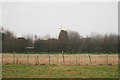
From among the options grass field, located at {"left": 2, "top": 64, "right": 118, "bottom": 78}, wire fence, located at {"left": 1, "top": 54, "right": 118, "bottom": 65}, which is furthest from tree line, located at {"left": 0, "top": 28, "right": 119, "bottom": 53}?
grass field, located at {"left": 2, "top": 64, "right": 118, "bottom": 78}

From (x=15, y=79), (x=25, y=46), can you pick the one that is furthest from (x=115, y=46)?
(x=15, y=79)

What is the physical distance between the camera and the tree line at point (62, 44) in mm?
25625

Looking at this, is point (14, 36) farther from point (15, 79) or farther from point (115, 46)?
point (15, 79)

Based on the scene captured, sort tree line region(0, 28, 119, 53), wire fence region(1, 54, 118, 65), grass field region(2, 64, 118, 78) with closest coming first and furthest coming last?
grass field region(2, 64, 118, 78)
wire fence region(1, 54, 118, 65)
tree line region(0, 28, 119, 53)

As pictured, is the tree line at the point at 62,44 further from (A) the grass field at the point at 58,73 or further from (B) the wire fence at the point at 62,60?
(A) the grass field at the point at 58,73

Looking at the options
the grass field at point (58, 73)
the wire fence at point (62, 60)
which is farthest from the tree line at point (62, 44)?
the grass field at point (58, 73)

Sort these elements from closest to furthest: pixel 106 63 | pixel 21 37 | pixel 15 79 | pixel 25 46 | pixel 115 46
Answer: pixel 15 79 → pixel 106 63 → pixel 115 46 → pixel 25 46 → pixel 21 37

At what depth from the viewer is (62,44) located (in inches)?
1133

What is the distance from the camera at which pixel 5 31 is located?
30750 mm

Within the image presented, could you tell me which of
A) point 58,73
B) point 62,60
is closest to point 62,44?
point 62,60

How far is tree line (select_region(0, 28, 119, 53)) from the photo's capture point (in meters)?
25.6

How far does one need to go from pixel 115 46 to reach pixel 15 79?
21.2 m

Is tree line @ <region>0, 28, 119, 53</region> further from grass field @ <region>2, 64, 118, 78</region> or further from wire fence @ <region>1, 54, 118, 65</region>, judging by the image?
grass field @ <region>2, 64, 118, 78</region>

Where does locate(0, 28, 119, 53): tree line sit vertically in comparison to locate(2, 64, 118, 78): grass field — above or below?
above
